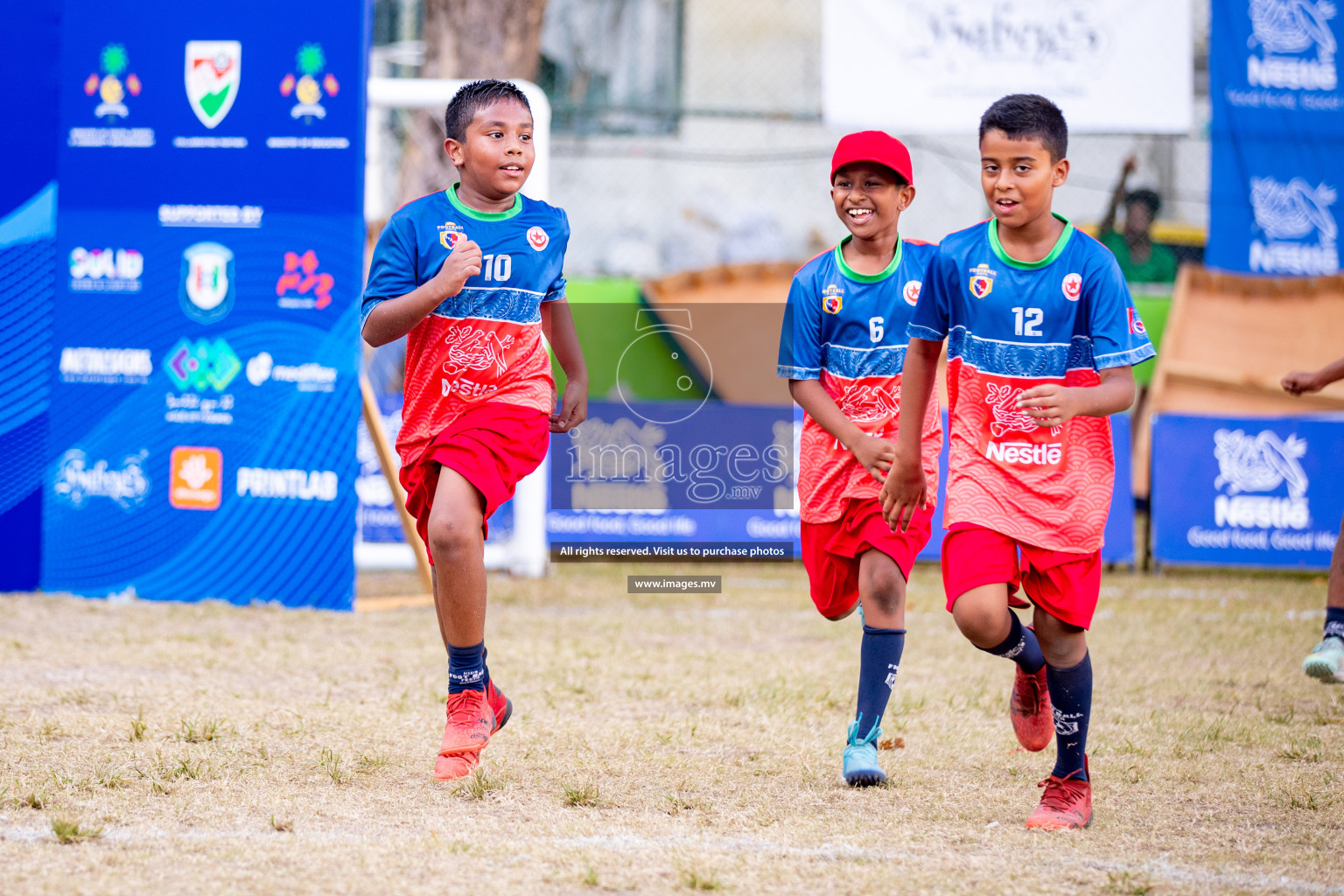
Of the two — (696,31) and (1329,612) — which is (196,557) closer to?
(1329,612)

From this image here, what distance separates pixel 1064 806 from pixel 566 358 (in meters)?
1.92

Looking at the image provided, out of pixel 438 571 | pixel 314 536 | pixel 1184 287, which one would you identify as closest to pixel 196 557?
pixel 314 536

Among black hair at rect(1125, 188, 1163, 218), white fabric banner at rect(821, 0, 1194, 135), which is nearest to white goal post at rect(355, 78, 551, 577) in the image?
white fabric banner at rect(821, 0, 1194, 135)

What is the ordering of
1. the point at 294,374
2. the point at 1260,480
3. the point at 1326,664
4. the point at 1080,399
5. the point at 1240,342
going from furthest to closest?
1. the point at 1240,342
2. the point at 1260,480
3. the point at 294,374
4. the point at 1326,664
5. the point at 1080,399

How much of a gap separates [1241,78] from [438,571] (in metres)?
7.78

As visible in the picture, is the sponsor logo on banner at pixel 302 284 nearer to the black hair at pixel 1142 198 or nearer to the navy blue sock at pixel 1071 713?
the navy blue sock at pixel 1071 713

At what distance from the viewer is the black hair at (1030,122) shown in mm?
3424

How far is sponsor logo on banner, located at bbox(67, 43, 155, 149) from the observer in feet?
24.1

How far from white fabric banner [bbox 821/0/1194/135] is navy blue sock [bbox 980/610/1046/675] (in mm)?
6167

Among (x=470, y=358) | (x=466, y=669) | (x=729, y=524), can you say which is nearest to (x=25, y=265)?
(x=729, y=524)

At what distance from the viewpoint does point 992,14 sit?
30.8 ft

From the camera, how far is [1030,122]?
3424 millimetres

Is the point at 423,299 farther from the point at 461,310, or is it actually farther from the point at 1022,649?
the point at 1022,649

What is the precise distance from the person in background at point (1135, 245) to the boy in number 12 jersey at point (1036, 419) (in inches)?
305
